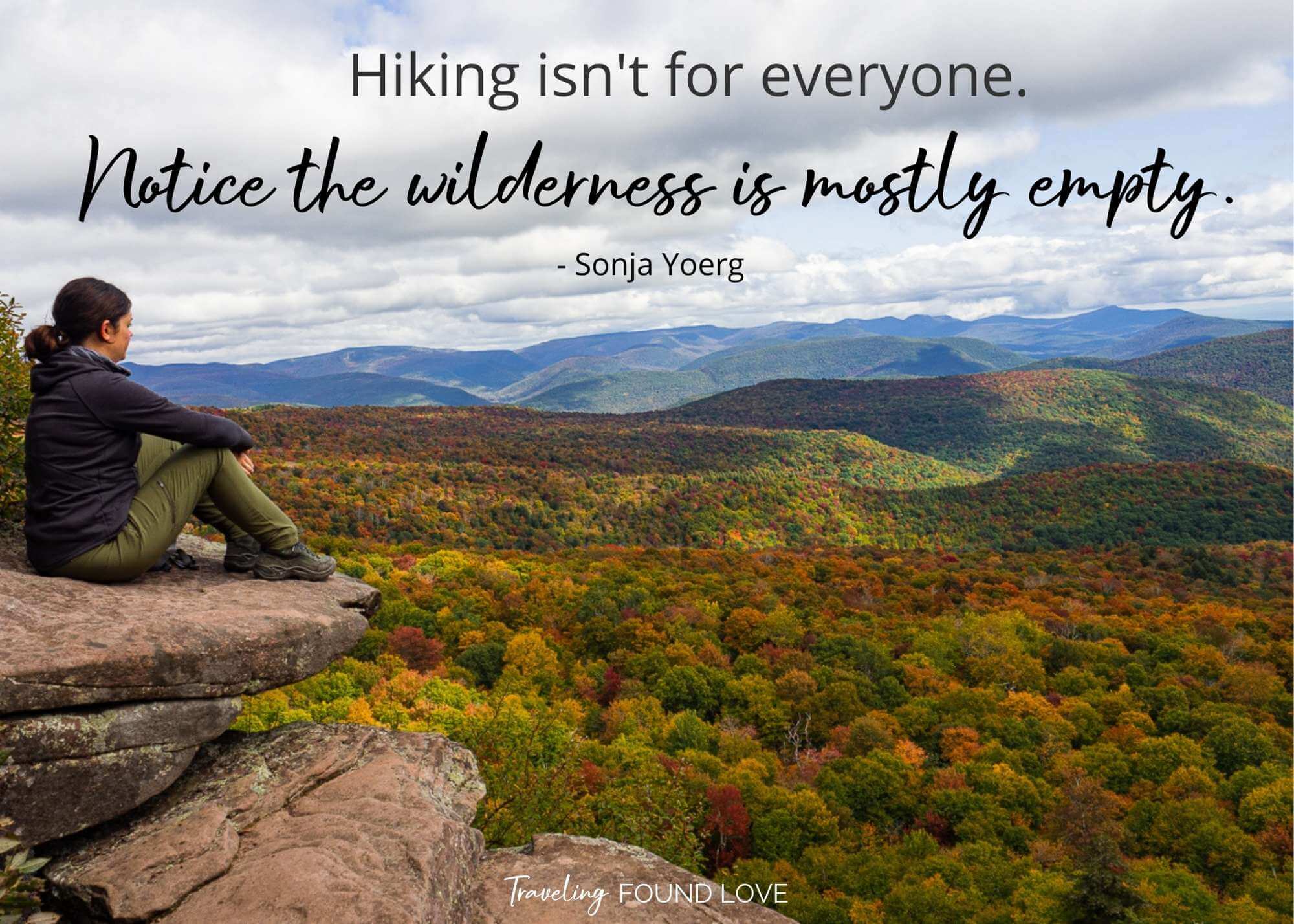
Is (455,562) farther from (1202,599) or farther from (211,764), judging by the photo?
(1202,599)

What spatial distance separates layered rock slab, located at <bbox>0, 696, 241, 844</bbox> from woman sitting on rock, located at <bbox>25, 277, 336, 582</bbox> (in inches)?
70.5

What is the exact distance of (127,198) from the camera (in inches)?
562

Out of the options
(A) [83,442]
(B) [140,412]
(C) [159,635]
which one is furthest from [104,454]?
(C) [159,635]

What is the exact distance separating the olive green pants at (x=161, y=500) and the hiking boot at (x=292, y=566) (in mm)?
992

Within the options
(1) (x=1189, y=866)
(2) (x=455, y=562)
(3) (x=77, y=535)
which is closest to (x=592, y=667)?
(2) (x=455, y=562)

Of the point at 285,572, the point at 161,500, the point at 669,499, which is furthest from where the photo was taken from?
the point at 669,499

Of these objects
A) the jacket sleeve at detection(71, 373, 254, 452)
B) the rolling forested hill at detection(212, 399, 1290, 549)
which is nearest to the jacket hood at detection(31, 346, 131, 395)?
the jacket sleeve at detection(71, 373, 254, 452)

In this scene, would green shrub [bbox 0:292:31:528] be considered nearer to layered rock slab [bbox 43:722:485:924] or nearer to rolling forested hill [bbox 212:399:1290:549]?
layered rock slab [bbox 43:722:485:924]

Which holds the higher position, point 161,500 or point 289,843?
point 161,500

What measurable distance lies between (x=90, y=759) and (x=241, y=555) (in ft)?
9.71

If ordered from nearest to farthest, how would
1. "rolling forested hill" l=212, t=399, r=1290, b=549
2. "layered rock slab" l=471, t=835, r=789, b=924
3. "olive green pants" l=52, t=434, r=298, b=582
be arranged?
"olive green pants" l=52, t=434, r=298, b=582 → "layered rock slab" l=471, t=835, r=789, b=924 → "rolling forested hill" l=212, t=399, r=1290, b=549

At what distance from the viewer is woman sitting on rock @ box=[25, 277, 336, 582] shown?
24.3 ft

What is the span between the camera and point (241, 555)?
9477mm

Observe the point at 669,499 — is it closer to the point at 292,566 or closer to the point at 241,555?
the point at 292,566
